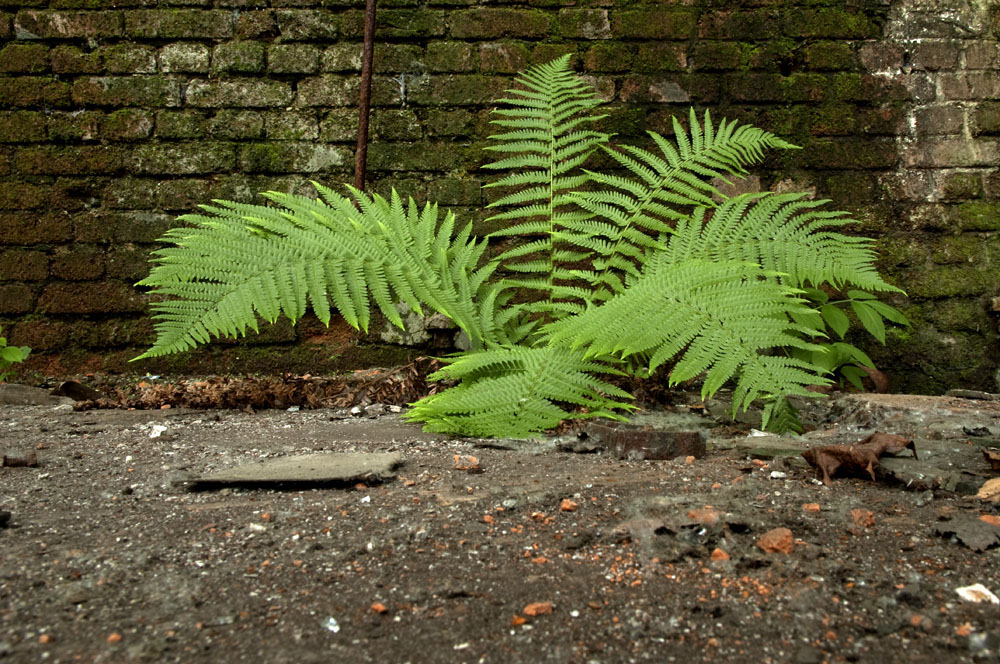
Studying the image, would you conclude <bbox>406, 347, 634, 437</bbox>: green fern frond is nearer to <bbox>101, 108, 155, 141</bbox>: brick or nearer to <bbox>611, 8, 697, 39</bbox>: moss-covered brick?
<bbox>611, 8, 697, 39</bbox>: moss-covered brick

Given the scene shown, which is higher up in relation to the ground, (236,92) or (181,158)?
(236,92)

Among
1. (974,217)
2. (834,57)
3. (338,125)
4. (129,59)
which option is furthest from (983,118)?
(129,59)

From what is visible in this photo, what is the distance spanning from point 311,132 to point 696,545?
7.96 ft

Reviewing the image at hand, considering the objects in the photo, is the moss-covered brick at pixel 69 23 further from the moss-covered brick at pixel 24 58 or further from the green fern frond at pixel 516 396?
the green fern frond at pixel 516 396

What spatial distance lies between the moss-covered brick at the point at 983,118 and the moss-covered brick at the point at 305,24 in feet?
8.57

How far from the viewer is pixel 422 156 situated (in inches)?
120

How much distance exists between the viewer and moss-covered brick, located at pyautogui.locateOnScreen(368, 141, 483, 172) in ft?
9.98

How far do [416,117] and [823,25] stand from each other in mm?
1704

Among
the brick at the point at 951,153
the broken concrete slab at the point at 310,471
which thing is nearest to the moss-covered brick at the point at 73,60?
the broken concrete slab at the point at 310,471

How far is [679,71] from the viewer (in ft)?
10.0

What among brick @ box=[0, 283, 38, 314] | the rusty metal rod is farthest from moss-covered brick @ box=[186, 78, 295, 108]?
brick @ box=[0, 283, 38, 314]

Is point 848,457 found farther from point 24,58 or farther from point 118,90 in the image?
point 24,58

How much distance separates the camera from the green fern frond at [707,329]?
183 cm

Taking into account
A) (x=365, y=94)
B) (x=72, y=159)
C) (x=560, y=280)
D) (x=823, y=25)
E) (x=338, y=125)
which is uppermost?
(x=823, y=25)
